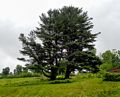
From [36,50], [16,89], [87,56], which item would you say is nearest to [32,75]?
[36,50]

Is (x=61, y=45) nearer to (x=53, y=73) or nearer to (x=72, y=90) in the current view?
(x=53, y=73)

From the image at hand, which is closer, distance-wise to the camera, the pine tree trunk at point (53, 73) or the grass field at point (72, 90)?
the grass field at point (72, 90)

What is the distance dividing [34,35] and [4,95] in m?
18.2

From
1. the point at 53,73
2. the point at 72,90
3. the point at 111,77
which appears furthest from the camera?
the point at 53,73

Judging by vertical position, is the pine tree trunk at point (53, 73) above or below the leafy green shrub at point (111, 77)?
above

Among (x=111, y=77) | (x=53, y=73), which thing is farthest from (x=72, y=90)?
(x=53, y=73)

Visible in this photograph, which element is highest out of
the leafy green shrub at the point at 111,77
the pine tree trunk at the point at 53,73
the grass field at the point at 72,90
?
the pine tree trunk at the point at 53,73

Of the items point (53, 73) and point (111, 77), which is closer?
point (111, 77)

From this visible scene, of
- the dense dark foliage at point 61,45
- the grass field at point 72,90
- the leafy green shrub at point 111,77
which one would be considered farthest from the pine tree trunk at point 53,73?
the leafy green shrub at point 111,77

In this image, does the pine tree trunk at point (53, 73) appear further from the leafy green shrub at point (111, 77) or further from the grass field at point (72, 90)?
the leafy green shrub at point (111, 77)

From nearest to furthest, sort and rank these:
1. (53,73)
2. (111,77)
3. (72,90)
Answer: (72,90) → (111,77) → (53,73)

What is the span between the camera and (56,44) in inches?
→ 1971

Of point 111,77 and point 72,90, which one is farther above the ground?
point 111,77

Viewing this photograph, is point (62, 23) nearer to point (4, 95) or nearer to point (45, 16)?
point (45, 16)
